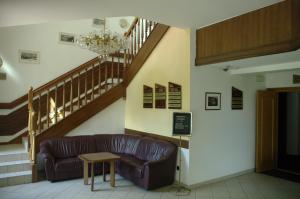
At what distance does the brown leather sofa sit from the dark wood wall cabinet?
1933 mm

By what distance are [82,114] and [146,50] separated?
6.95ft

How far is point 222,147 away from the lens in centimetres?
514

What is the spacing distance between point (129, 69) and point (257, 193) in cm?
399

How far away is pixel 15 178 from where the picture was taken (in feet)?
15.1

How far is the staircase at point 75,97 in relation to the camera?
502cm

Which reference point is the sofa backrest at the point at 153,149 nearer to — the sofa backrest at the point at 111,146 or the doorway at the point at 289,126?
the sofa backrest at the point at 111,146

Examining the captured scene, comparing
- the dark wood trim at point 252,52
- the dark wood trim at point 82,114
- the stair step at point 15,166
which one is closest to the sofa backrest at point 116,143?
the dark wood trim at point 82,114

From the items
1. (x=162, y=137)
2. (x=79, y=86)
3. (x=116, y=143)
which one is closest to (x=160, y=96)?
(x=162, y=137)

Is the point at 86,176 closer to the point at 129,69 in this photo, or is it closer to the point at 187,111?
the point at 187,111

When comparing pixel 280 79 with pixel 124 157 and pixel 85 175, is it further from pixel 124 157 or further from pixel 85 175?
pixel 85 175

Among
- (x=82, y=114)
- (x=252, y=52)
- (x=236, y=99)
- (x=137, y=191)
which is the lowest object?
(x=137, y=191)

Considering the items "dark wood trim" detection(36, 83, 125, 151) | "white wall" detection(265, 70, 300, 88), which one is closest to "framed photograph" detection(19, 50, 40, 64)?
"dark wood trim" detection(36, 83, 125, 151)

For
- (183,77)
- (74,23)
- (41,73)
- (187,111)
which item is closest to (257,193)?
(187,111)

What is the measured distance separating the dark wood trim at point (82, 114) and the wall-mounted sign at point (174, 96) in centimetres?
178
